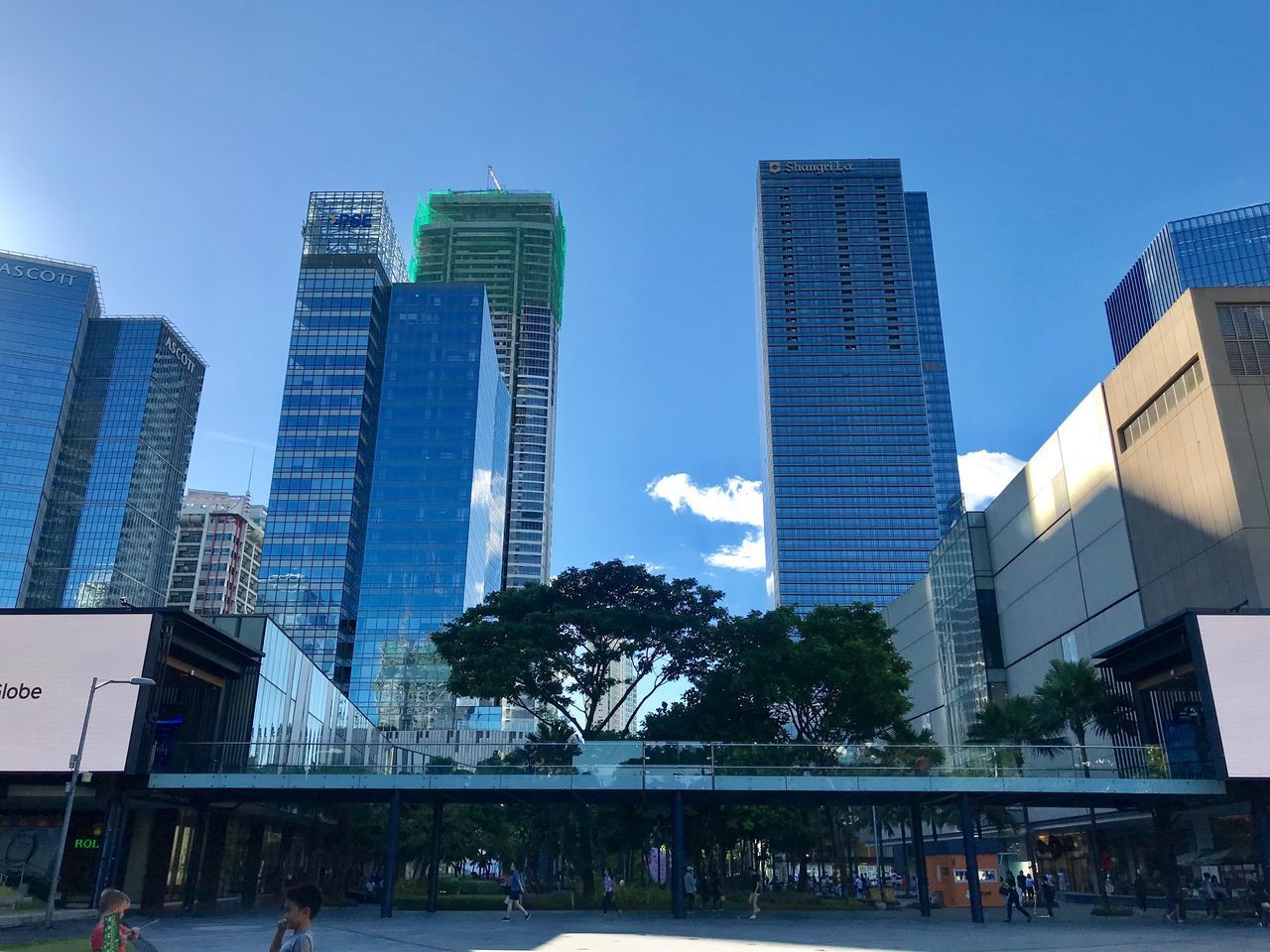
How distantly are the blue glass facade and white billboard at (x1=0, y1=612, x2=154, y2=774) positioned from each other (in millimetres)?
97264

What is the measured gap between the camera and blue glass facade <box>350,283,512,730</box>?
131375 mm

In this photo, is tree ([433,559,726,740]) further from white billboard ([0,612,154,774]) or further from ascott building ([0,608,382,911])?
white billboard ([0,612,154,774])

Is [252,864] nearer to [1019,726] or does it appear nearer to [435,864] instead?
[435,864]

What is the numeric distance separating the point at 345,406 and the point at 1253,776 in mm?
127679

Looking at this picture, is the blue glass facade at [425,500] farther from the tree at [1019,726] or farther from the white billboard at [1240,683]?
the white billboard at [1240,683]

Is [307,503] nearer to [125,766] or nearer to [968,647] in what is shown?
[968,647]

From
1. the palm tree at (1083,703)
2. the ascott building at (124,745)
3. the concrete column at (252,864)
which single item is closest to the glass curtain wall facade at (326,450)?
the concrete column at (252,864)

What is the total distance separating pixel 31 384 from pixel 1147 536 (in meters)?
170

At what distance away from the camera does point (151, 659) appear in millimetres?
30891

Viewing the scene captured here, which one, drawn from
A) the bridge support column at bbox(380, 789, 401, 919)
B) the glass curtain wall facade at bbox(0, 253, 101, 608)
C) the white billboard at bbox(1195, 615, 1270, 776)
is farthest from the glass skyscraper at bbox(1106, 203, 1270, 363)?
the glass curtain wall facade at bbox(0, 253, 101, 608)

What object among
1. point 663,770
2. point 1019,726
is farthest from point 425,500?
point 663,770

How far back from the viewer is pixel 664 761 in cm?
3275

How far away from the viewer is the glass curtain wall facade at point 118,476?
527ft

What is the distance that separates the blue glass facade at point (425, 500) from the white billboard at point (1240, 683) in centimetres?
10801
